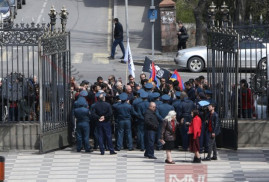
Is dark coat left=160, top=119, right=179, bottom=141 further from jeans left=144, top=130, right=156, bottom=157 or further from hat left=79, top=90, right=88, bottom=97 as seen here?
hat left=79, top=90, right=88, bottom=97

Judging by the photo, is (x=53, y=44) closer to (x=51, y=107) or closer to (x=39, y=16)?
(x=51, y=107)

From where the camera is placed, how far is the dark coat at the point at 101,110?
2208 cm

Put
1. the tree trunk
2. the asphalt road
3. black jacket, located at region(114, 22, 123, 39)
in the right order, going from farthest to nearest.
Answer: the tree trunk → black jacket, located at region(114, 22, 123, 39) → the asphalt road

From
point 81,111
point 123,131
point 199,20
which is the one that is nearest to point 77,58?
point 199,20

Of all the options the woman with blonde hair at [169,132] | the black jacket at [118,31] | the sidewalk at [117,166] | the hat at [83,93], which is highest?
the black jacket at [118,31]

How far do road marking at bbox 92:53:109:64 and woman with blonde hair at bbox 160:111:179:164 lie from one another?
15.8m

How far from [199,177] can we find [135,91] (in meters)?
4.11

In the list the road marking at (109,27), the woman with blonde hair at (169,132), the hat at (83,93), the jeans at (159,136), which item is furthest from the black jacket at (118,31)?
the woman with blonde hair at (169,132)

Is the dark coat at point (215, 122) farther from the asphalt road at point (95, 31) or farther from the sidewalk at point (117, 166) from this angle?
the asphalt road at point (95, 31)

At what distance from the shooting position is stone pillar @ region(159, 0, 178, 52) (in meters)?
40.0

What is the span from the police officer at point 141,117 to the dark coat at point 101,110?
778 millimetres

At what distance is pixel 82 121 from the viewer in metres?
22.4

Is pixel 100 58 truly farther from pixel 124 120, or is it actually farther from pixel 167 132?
pixel 167 132

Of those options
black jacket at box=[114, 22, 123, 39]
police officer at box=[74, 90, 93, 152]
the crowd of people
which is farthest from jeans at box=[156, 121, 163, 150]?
black jacket at box=[114, 22, 123, 39]
